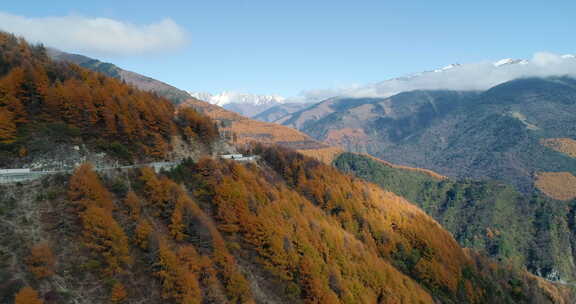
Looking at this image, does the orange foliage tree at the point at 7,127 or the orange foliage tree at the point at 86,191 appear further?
the orange foliage tree at the point at 7,127

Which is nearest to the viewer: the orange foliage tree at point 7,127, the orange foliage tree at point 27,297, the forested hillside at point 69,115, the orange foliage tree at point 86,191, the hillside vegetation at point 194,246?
the orange foliage tree at point 27,297

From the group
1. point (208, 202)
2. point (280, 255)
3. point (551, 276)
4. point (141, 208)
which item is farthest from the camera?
point (551, 276)

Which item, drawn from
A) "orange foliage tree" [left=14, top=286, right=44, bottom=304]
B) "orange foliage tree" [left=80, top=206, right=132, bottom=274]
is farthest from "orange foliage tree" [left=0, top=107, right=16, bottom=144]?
"orange foliage tree" [left=14, top=286, right=44, bottom=304]

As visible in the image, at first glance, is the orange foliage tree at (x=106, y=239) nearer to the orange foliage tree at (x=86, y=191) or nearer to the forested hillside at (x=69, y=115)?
the orange foliage tree at (x=86, y=191)

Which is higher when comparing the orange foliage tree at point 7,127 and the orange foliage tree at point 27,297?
the orange foliage tree at point 7,127

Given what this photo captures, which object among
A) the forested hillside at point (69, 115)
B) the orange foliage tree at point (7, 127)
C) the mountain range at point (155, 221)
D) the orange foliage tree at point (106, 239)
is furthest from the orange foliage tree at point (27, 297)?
the orange foliage tree at point (7, 127)

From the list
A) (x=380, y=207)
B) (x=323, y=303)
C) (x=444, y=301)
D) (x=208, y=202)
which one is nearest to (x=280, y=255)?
(x=323, y=303)

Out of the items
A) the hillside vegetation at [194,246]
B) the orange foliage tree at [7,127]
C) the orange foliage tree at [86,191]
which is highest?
the orange foliage tree at [7,127]

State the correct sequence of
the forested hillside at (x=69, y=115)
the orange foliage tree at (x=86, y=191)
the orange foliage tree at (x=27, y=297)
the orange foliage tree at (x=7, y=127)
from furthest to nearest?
the forested hillside at (x=69, y=115)
the orange foliage tree at (x=7, y=127)
the orange foliage tree at (x=86, y=191)
the orange foliage tree at (x=27, y=297)

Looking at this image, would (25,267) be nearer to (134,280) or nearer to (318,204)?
(134,280)
